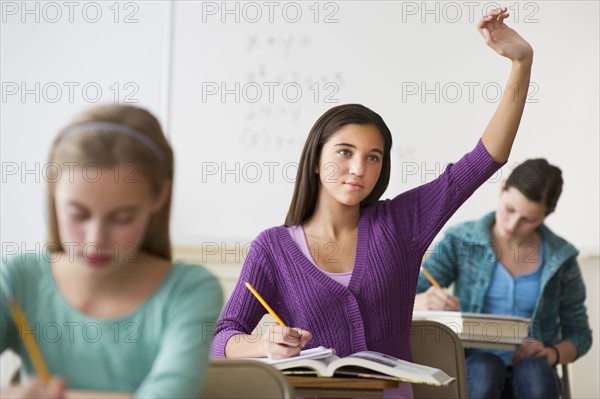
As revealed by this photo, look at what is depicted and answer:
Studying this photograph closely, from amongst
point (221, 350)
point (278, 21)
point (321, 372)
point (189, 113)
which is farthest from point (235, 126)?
point (321, 372)

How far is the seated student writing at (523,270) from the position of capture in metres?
3.06

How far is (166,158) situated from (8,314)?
31cm

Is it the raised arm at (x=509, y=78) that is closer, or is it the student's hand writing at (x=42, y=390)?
the student's hand writing at (x=42, y=390)

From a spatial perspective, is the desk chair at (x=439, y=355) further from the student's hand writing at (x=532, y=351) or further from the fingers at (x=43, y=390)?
the fingers at (x=43, y=390)

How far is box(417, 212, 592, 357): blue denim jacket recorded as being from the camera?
10.1ft

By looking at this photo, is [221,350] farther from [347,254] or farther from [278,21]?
[278,21]

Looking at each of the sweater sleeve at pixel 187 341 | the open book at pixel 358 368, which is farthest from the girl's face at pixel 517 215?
the sweater sleeve at pixel 187 341

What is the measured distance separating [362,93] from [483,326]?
4.93ft

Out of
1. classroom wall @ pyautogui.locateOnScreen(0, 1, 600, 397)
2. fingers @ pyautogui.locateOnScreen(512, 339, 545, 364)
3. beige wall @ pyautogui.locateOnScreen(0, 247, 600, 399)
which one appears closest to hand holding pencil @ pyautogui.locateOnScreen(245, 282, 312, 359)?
fingers @ pyautogui.locateOnScreen(512, 339, 545, 364)

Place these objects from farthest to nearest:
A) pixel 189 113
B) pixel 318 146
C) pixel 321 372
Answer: pixel 189 113
pixel 318 146
pixel 321 372

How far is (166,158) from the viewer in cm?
118

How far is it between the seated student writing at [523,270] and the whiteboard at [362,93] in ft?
2.34

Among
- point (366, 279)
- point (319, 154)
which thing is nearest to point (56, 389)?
point (366, 279)

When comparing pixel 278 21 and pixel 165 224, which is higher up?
pixel 278 21
